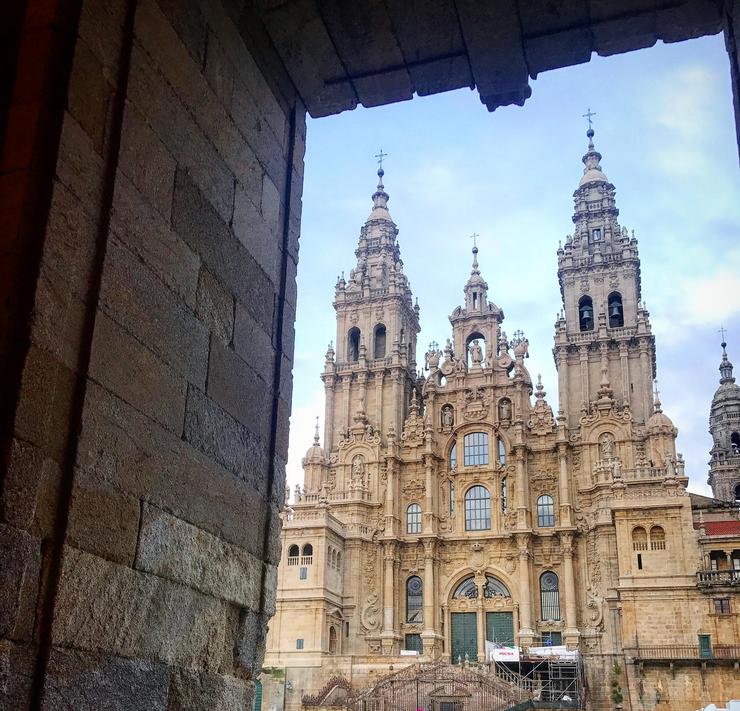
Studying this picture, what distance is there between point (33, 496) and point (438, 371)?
42.7 meters

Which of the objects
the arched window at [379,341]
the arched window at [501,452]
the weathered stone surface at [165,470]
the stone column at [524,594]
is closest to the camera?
the weathered stone surface at [165,470]

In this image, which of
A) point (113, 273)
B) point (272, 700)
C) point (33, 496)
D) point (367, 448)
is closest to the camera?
point (33, 496)

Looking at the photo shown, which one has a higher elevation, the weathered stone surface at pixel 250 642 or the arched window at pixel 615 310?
the arched window at pixel 615 310

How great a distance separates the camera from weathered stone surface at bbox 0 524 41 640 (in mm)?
2803

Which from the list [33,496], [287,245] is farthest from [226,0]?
[33,496]

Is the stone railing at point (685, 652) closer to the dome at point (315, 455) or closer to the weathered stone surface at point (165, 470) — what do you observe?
the dome at point (315, 455)

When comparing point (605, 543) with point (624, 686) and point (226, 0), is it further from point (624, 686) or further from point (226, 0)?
point (226, 0)

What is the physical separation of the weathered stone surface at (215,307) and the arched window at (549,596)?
3664cm

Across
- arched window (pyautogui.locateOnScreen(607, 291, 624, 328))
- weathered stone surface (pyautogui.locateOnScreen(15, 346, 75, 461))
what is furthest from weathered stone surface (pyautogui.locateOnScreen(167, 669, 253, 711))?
arched window (pyautogui.locateOnScreen(607, 291, 624, 328))

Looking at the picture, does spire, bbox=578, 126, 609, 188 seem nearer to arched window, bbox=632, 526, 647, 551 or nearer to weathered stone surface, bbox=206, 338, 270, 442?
arched window, bbox=632, 526, 647, 551

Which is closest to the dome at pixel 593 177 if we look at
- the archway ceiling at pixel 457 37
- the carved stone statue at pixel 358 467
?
the carved stone statue at pixel 358 467

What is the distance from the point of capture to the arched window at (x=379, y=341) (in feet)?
154

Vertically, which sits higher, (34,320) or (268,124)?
(268,124)

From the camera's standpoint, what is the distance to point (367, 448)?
1688 inches
